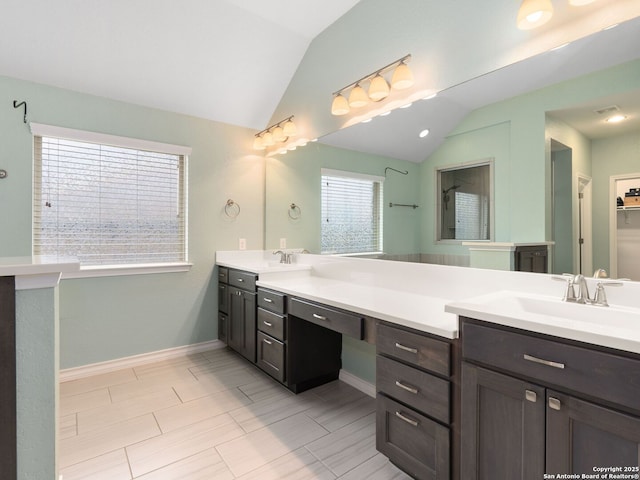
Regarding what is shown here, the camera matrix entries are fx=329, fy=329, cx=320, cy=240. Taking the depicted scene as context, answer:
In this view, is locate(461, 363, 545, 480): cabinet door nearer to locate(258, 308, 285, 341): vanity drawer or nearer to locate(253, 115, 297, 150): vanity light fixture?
locate(258, 308, 285, 341): vanity drawer

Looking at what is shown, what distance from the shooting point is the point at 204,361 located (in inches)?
122

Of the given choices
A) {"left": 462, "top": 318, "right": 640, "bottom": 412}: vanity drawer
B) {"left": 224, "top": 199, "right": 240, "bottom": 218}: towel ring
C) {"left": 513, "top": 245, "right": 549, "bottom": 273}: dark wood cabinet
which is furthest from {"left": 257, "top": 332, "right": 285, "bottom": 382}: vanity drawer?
{"left": 513, "top": 245, "right": 549, "bottom": 273}: dark wood cabinet

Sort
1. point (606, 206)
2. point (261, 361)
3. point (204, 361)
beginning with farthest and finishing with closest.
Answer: point (204, 361), point (261, 361), point (606, 206)

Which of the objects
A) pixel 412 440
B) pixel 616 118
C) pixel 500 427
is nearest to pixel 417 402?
pixel 412 440

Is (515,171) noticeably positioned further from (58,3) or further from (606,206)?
(58,3)

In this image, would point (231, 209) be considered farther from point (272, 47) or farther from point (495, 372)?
point (495, 372)

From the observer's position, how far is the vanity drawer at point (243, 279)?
2748 millimetres

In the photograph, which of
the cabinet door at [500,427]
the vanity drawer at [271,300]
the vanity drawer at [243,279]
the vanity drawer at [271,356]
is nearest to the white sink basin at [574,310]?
the cabinet door at [500,427]

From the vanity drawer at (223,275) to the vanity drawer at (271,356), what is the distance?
81 centimetres

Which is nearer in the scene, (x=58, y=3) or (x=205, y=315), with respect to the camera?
(x=58, y=3)

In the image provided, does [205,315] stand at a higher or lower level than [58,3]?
lower

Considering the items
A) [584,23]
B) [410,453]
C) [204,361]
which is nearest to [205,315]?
[204,361]

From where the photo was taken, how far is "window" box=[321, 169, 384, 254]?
247 cm

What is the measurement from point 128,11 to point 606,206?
10.2 feet
